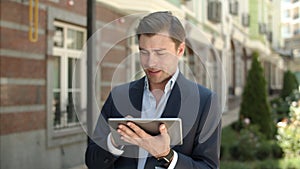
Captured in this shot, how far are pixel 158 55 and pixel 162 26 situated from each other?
0.29 feet

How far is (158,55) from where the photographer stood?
4.40ft

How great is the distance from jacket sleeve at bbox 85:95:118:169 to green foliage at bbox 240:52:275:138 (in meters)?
7.60

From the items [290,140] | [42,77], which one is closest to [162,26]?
[42,77]

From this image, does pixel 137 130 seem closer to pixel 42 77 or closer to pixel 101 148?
pixel 101 148

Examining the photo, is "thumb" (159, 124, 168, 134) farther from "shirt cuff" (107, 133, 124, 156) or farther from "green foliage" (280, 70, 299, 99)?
"green foliage" (280, 70, 299, 99)

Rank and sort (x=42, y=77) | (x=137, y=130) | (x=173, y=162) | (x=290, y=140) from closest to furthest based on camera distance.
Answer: (x=137, y=130), (x=173, y=162), (x=42, y=77), (x=290, y=140)

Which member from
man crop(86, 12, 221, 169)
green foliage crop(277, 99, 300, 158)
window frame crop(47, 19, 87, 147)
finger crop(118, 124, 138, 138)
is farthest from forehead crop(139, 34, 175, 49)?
green foliage crop(277, 99, 300, 158)

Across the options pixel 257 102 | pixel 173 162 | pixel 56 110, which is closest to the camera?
pixel 173 162

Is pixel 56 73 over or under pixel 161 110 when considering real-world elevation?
over

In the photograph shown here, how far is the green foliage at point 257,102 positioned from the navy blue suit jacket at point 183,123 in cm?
757

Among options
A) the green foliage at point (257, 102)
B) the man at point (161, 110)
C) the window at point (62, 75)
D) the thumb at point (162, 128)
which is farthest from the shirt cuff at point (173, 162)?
the green foliage at point (257, 102)

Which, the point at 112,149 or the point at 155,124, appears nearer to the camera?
the point at 155,124

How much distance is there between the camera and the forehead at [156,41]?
52.8 inches

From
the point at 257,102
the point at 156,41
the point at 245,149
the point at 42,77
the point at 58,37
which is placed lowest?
the point at 245,149
